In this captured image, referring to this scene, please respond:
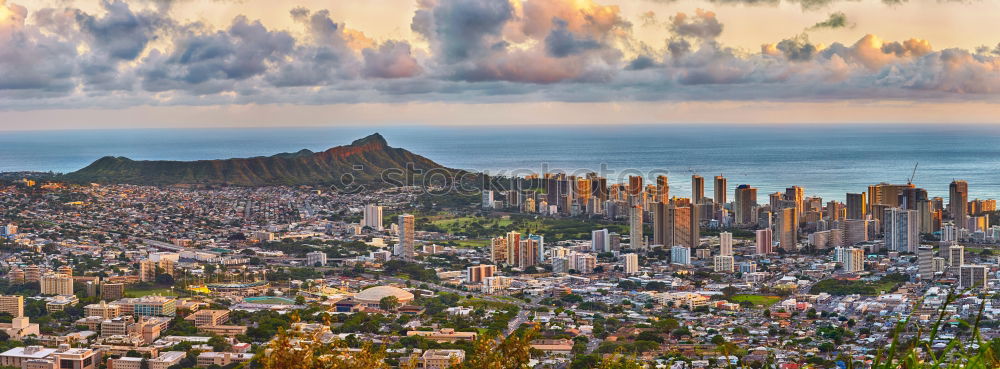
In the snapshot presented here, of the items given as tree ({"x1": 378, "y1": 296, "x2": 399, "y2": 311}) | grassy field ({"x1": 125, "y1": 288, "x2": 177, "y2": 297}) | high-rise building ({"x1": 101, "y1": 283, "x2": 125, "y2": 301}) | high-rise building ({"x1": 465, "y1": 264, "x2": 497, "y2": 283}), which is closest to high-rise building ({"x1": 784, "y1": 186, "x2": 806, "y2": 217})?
high-rise building ({"x1": 465, "y1": 264, "x2": 497, "y2": 283})

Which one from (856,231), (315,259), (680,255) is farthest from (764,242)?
(315,259)

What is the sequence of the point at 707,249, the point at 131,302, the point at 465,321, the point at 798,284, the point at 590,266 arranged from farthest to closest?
the point at 707,249 → the point at 590,266 → the point at 798,284 → the point at 131,302 → the point at 465,321

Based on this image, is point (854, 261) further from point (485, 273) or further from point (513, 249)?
point (485, 273)

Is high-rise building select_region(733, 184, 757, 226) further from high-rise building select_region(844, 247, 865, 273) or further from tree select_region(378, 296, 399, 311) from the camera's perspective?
tree select_region(378, 296, 399, 311)

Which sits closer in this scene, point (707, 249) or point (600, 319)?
point (600, 319)

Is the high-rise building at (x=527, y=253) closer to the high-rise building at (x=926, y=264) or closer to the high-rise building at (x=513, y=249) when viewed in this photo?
the high-rise building at (x=513, y=249)

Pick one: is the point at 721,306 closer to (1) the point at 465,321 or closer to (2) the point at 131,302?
(1) the point at 465,321

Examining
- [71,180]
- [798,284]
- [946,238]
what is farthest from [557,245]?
[71,180]
